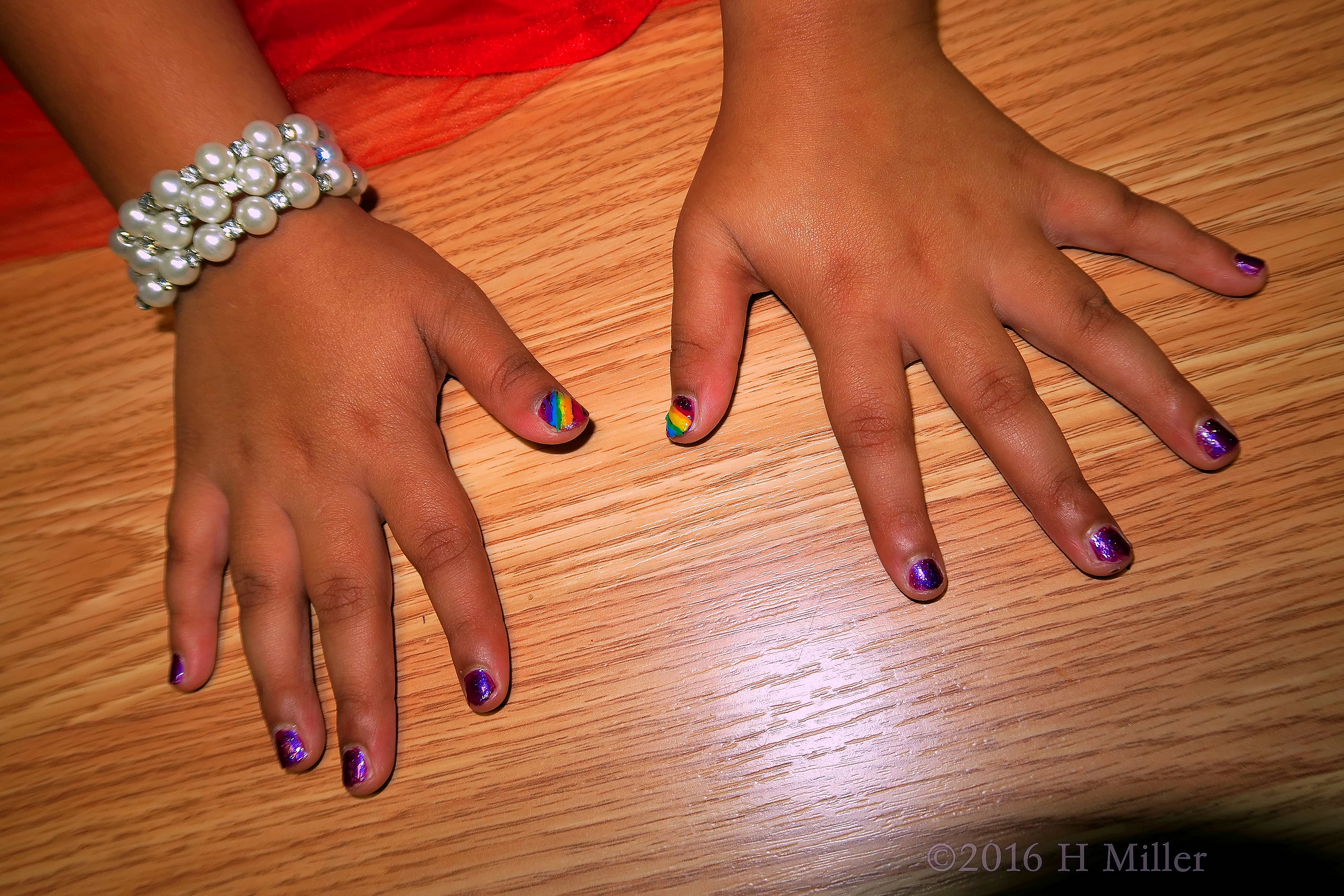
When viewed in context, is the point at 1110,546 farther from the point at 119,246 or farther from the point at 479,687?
the point at 119,246

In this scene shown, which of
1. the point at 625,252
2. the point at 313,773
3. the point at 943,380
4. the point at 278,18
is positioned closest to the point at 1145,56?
the point at 943,380

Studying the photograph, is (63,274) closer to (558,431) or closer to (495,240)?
(495,240)

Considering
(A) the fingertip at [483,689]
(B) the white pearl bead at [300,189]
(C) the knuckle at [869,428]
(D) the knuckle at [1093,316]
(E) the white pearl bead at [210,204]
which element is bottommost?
(A) the fingertip at [483,689]

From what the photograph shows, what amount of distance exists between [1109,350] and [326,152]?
1.92ft

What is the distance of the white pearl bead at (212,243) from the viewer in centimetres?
56

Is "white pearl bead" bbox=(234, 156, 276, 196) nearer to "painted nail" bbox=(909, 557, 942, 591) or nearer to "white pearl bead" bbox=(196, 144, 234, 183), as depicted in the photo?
"white pearl bead" bbox=(196, 144, 234, 183)

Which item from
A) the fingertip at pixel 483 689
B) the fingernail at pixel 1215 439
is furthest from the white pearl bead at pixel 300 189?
the fingernail at pixel 1215 439

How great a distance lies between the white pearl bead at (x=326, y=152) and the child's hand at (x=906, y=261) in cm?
27

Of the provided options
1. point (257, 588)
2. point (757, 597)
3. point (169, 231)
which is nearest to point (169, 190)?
point (169, 231)

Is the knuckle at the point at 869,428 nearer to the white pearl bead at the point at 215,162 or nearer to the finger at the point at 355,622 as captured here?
the finger at the point at 355,622

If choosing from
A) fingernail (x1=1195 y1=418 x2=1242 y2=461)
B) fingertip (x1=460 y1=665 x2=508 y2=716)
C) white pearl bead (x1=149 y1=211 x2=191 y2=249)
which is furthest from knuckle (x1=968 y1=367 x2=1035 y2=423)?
white pearl bead (x1=149 y1=211 x2=191 y2=249)

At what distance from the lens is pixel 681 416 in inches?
20.8

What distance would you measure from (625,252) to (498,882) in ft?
1.48

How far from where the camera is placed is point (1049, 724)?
0.45 meters
